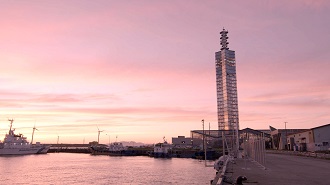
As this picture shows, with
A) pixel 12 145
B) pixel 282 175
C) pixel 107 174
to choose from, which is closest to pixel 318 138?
pixel 107 174

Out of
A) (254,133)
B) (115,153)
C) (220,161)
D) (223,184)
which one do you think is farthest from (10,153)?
(223,184)

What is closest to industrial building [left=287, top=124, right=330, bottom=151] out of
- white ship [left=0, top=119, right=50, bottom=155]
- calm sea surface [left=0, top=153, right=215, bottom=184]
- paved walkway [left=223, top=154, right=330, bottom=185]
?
calm sea surface [left=0, top=153, right=215, bottom=184]

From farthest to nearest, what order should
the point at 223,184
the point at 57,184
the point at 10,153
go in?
1. the point at 10,153
2. the point at 57,184
3. the point at 223,184

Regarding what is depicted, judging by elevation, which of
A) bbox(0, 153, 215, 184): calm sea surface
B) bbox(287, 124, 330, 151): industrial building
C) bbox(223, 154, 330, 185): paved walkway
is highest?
bbox(287, 124, 330, 151): industrial building

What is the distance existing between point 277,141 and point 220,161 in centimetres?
11070

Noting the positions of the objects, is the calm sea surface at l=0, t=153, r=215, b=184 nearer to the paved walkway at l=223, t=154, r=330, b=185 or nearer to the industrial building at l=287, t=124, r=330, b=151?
the paved walkway at l=223, t=154, r=330, b=185

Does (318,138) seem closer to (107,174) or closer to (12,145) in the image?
(107,174)

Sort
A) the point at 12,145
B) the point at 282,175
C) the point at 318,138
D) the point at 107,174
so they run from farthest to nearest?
the point at 12,145
the point at 318,138
the point at 107,174
the point at 282,175

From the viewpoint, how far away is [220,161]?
48.9 m

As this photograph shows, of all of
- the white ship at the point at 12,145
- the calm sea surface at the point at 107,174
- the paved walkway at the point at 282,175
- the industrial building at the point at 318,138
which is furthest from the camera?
the white ship at the point at 12,145

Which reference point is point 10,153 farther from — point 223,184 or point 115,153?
point 223,184

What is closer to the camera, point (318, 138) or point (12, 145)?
point (318, 138)

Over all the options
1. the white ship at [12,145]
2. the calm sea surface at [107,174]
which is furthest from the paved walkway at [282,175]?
the white ship at [12,145]

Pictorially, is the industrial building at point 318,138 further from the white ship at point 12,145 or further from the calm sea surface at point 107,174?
the white ship at point 12,145
